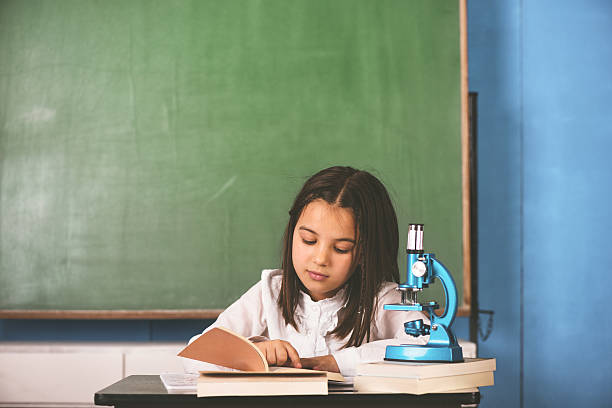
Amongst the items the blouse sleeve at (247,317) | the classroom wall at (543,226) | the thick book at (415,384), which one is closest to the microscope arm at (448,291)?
the thick book at (415,384)

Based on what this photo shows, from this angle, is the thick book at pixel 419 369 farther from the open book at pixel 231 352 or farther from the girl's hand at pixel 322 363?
the girl's hand at pixel 322 363

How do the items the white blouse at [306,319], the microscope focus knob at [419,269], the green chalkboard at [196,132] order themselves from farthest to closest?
the green chalkboard at [196,132] < the white blouse at [306,319] < the microscope focus knob at [419,269]

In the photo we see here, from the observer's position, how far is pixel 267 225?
2402mm

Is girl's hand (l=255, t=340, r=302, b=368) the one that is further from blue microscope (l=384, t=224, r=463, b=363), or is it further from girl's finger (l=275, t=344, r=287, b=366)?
blue microscope (l=384, t=224, r=463, b=363)

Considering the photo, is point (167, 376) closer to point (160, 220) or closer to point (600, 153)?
point (160, 220)

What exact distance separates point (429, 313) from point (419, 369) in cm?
17

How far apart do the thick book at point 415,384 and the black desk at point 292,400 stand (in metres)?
0.01

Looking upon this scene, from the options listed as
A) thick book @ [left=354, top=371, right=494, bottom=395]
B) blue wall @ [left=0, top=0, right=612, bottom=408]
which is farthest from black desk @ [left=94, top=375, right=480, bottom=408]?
blue wall @ [left=0, top=0, right=612, bottom=408]

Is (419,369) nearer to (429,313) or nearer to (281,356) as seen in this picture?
(429,313)

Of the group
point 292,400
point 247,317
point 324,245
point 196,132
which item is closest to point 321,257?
point 324,245

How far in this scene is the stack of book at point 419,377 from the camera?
3.08 ft

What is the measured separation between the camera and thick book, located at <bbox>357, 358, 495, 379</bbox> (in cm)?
94

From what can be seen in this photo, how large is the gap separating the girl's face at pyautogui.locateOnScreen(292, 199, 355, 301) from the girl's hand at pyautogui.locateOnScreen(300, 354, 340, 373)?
198mm

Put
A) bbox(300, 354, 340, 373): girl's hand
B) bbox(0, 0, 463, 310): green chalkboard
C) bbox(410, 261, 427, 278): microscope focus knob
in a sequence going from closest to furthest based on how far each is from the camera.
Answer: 1. bbox(410, 261, 427, 278): microscope focus knob
2. bbox(300, 354, 340, 373): girl's hand
3. bbox(0, 0, 463, 310): green chalkboard
